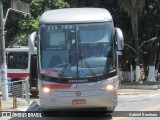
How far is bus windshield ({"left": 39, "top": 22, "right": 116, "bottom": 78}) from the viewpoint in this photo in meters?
12.9

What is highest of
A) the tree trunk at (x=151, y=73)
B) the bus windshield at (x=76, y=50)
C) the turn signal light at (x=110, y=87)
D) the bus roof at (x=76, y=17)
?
the bus roof at (x=76, y=17)

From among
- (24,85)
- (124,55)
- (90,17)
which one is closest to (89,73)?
(90,17)

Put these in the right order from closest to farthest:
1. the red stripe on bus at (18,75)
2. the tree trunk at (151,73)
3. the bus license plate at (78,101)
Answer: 1. the bus license plate at (78,101)
2. the red stripe on bus at (18,75)
3. the tree trunk at (151,73)

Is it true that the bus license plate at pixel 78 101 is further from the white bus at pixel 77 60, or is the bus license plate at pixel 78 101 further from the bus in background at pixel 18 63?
the bus in background at pixel 18 63

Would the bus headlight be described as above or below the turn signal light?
below

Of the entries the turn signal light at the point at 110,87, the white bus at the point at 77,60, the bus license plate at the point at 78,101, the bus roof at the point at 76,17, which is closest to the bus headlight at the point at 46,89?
the white bus at the point at 77,60

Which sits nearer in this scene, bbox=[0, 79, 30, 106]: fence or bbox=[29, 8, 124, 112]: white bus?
bbox=[29, 8, 124, 112]: white bus

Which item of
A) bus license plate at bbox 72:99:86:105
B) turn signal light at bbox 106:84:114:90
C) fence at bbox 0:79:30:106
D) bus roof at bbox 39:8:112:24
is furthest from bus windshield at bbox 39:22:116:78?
fence at bbox 0:79:30:106

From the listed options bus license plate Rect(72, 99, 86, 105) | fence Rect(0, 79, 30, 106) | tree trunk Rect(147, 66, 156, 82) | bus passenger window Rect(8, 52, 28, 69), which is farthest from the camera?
tree trunk Rect(147, 66, 156, 82)

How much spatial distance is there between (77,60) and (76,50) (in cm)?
33

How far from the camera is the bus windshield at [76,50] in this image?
12930 millimetres

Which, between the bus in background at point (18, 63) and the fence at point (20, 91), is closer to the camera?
the fence at point (20, 91)

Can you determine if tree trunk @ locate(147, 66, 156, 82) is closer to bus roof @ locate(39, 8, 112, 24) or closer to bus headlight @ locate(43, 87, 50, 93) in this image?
bus roof @ locate(39, 8, 112, 24)

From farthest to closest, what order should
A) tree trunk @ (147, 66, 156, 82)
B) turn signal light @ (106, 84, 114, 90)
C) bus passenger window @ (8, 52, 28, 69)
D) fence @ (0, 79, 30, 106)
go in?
tree trunk @ (147, 66, 156, 82) → bus passenger window @ (8, 52, 28, 69) → fence @ (0, 79, 30, 106) → turn signal light @ (106, 84, 114, 90)
